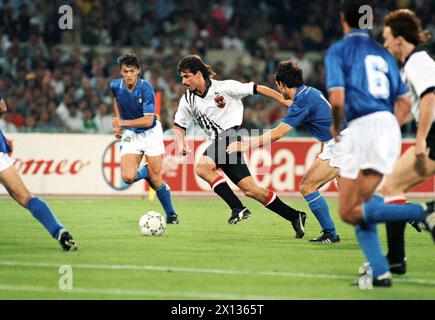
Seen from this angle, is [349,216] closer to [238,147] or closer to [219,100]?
[238,147]

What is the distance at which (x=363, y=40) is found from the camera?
7.04 m

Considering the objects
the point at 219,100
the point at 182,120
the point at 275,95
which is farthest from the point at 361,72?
the point at 182,120

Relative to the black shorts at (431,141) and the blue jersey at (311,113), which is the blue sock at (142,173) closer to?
the blue jersey at (311,113)

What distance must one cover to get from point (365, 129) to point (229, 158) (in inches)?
165

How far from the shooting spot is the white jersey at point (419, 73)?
7504 millimetres

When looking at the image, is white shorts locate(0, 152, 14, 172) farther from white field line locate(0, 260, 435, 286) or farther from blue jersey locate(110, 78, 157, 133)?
blue jersey locate(110, 78, 157, 133)

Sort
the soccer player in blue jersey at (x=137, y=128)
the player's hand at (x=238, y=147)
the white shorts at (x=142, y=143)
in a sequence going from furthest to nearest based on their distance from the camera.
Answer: the white shorts at (x=142, y=143)
the soccer player in blue jersey at (x=137, y=128)
the player's hand at (x=238, y=147)

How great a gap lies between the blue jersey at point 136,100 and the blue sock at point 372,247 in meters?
5.69

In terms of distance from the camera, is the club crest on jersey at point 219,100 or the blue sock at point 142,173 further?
the blue sock at point 142,173

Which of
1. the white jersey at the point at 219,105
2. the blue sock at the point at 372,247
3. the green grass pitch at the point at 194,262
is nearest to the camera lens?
the green grass pitch at the point at 194,262

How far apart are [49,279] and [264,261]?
86.8 inches

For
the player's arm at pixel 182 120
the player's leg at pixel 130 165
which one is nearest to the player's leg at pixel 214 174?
the player's arm at pixel 182 120
